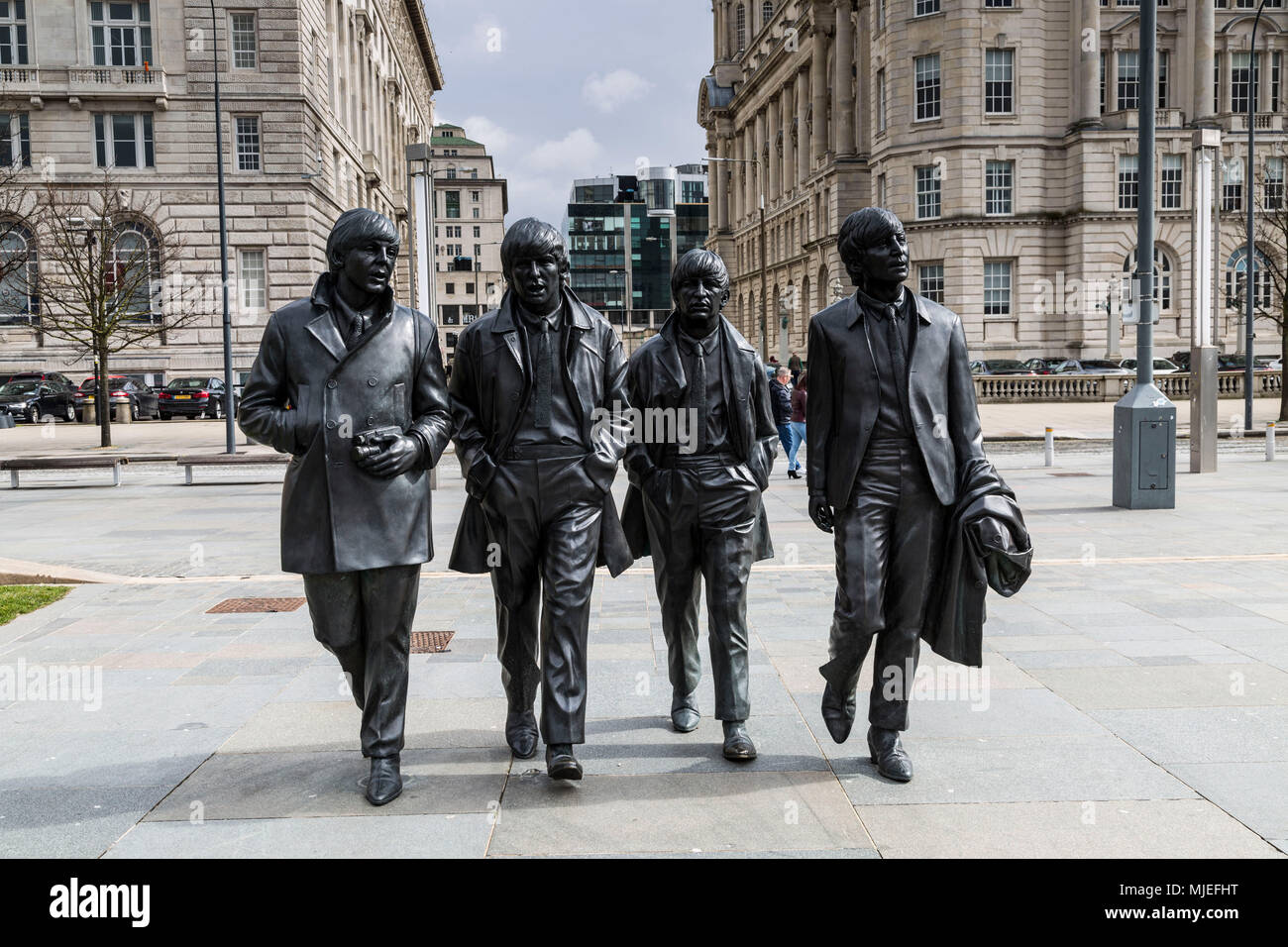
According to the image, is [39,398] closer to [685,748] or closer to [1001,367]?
[1001,367]

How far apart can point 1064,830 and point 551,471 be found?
225 centimetres

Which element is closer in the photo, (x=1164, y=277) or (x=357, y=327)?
(x=357, y=327)

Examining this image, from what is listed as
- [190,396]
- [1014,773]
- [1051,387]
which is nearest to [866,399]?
[1014,773]

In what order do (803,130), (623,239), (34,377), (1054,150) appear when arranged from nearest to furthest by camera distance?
(34,377) < (1054,150) < (803,130) < (623,239)

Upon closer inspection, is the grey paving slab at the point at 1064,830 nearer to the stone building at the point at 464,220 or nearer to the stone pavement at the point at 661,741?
the stone pavement at the point at 661,741

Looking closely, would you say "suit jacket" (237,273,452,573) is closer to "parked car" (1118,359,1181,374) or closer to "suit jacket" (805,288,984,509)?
"suit jacket" (805,288,984,509)

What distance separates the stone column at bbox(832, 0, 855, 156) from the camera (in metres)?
61.1

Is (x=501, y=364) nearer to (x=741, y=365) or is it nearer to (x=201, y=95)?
(x=741, y=365)

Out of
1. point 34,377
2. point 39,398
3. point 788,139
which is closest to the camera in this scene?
point 39,398

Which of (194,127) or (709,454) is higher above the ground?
(194,127)

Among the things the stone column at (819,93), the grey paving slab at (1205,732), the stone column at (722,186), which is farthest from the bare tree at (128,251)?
the stone column at (722,186)

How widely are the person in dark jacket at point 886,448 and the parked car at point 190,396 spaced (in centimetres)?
3663

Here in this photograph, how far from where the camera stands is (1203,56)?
49188mm

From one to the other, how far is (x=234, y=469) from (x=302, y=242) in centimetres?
2005
